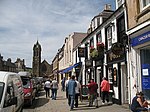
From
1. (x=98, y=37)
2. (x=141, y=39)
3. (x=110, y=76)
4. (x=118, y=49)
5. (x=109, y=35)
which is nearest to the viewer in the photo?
(x=141, y=39)

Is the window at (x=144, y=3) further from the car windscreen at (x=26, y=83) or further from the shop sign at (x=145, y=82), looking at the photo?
the car windscreen at (x=26, y=83)

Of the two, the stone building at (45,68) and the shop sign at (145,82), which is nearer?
the shop sign at (145,82)

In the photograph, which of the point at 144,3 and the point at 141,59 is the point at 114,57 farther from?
the point at 144,3

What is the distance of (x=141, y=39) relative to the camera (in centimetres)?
1008

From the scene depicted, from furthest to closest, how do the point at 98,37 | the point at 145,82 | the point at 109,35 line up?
the point at 98,37 < the point at 109,35 < the point at 145,82

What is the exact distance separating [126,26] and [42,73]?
316 ft

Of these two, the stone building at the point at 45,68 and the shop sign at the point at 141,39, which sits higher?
the stone building at the point at 45,68

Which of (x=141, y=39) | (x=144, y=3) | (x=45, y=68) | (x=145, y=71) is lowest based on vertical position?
(x=145, y=71)

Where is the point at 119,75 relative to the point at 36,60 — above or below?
below

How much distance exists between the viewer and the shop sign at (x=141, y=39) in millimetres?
9496

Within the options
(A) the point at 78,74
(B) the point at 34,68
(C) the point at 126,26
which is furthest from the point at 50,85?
(B) the point at 34,68

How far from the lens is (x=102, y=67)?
54.5 ft

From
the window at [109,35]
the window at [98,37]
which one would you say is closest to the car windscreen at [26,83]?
the window at [109,35]

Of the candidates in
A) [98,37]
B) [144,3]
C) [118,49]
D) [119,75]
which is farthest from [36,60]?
[144,3]
